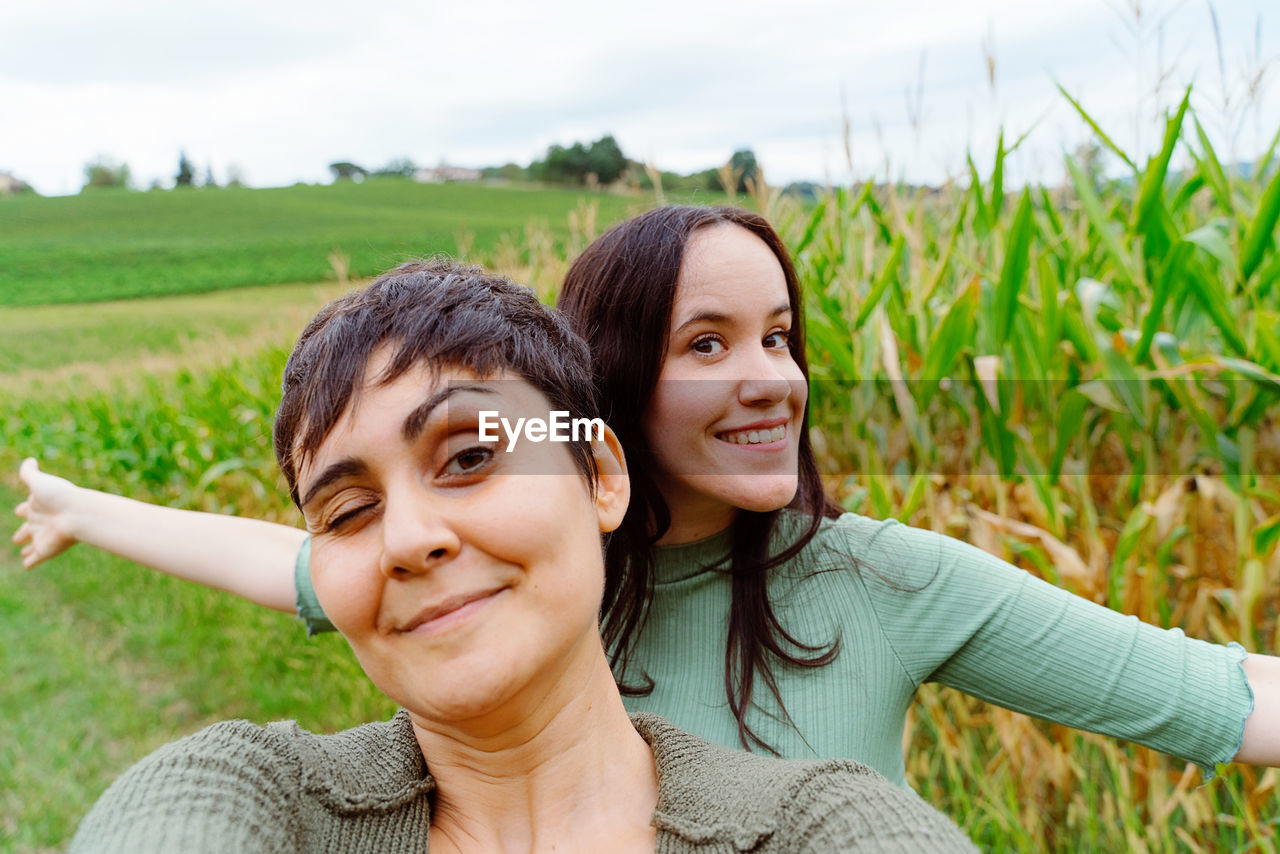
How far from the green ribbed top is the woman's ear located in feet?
1.16

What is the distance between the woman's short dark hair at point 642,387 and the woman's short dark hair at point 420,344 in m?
0.28

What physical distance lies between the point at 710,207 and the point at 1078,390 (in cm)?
94

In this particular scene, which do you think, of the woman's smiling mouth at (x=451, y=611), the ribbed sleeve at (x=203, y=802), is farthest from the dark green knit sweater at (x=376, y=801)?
the woman's smiling mouth at (x=451, y=611)

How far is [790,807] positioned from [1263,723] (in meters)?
0.68

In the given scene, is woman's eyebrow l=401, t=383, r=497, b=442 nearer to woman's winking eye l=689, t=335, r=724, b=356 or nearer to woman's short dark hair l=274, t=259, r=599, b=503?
woman's short dark hair l=274, t=259, r=599, b=503

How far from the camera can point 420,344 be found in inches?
31.8

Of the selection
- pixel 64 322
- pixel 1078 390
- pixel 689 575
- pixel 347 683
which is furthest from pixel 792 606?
pixel 64 322

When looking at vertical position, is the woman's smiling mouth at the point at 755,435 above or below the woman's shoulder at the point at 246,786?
above

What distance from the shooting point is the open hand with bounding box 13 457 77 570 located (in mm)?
1803

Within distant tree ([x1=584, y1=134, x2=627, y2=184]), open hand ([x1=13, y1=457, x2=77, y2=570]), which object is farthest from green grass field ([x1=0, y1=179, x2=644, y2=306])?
open hand ([x1=13, y1=457, x2=77, y2=570])

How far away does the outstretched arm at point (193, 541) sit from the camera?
5.49 ft

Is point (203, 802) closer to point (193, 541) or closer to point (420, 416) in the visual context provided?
point (420, 416)

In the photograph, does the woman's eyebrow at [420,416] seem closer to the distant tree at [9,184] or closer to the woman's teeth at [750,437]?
the woman's teeth at [750,437]

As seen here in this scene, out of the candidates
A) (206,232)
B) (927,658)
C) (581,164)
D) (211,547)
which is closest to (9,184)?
(206,232)
